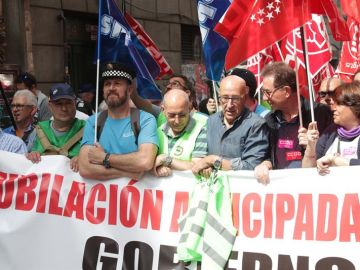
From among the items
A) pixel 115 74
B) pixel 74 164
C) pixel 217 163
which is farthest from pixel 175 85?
pixel 217 163

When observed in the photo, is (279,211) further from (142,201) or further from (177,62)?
(177,62)

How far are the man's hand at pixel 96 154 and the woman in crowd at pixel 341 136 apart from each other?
4.66ft

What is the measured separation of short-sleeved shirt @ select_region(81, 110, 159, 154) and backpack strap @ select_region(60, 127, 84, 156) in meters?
0.46

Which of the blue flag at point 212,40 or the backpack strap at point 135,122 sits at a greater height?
the blue flag at point 212,40

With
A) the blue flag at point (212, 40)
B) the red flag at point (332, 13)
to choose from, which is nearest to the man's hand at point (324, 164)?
the red flag at point (332, 13)

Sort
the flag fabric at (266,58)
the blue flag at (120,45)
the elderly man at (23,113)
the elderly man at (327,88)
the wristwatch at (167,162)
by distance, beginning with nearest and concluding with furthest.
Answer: the wristwatch at (167,162), the elderly man at (327,88), the blue flag at (120,45), the elderly man at (23,113), the flag fabric at (266,58)

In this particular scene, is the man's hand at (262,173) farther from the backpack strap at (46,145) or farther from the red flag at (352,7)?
the backpack strap at (46,145)

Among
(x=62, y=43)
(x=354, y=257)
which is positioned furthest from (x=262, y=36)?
(x=62, y=43)

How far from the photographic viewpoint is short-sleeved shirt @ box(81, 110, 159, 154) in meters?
4.13

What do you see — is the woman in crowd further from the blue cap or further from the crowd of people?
the blue cap

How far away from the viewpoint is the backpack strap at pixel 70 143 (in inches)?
187

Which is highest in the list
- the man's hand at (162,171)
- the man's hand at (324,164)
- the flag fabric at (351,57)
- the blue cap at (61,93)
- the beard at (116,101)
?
the flag fabric at (351,57)

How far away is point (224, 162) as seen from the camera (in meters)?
3.85

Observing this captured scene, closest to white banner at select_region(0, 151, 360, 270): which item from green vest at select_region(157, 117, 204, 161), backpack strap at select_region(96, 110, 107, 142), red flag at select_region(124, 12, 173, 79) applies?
green vest at select_region(157, 117, 204, 161)
